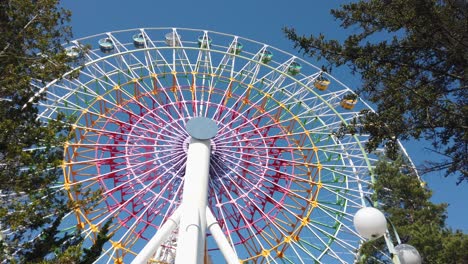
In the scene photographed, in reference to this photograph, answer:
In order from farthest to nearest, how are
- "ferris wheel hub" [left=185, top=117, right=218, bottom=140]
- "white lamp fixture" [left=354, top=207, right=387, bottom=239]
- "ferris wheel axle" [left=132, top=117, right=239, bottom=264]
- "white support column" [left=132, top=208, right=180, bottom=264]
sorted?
1. "ferris wheel hub" [left=185, top=117, right=218, bottom=140]
2. "white support column" [left=132, top=208, right=180, bottom=264]
3. "ferris wheel axle" [left=132, top=117, right=239, bottom=264]
4. "white lamp fixture" [left=354, top=207, right=387, bottom=239]

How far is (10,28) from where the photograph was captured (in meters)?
12.0

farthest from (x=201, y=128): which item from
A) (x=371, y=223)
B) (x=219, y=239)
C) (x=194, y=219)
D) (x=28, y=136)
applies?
(x=371, y=223)

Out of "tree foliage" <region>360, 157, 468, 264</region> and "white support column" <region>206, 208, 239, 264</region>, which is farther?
"tree foliage" <region>360, 157, 468, 264</region>

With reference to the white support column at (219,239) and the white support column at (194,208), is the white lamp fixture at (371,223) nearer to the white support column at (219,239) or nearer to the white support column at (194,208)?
the white support column at (194,208)

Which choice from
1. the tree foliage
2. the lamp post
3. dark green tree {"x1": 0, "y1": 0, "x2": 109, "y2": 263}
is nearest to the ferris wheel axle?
dark green tree {"x1": 0, "y1": 0, "x2": 109, "y2": 263}

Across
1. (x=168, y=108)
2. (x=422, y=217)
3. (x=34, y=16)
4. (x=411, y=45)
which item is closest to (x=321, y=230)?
(x=422, y=217)

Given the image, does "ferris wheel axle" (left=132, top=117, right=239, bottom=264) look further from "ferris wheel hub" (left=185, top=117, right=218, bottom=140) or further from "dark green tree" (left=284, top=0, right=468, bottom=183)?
"dark green tree" (left=284, top=0, right=468, bottom=183)

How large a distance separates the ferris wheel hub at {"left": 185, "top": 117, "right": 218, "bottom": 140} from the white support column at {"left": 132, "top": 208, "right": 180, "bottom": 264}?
2.85 m

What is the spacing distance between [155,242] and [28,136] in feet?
17.6

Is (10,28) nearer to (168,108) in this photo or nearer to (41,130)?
(41,130)

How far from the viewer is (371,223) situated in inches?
356

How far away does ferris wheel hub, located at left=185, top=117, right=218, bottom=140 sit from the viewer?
17.1m

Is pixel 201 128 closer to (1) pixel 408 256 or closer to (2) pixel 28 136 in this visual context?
(2) pixel 28 136

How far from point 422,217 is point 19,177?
46.0ft
